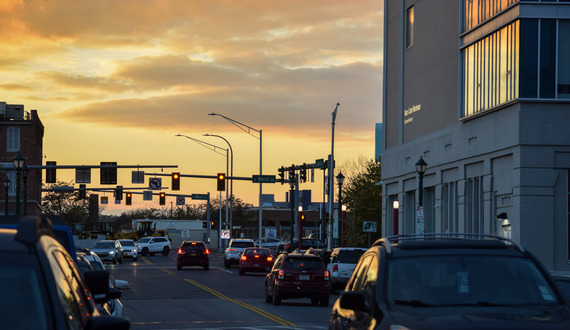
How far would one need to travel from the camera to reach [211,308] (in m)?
29.4

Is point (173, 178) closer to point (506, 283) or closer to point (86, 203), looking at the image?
point (506, 283)

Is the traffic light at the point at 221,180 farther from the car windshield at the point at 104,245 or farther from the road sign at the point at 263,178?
the car windshield at the point at 104,245

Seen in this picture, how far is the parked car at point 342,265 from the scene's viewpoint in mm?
37562

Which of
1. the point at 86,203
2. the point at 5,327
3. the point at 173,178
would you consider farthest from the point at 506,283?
the point at 86,203

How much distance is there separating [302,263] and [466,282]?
75.2 ft

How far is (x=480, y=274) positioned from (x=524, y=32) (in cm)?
3542

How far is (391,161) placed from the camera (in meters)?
64.2

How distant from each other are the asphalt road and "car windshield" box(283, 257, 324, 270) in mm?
1200

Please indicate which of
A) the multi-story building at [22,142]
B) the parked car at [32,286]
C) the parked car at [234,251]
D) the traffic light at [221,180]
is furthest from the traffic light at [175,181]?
the parked car at [32,286]

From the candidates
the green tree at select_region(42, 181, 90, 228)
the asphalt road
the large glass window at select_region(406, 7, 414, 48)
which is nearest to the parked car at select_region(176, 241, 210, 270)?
the asphalt road

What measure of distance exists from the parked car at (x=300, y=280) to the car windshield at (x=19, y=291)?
25.6m

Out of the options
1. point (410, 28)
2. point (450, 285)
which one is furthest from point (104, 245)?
point (450, 285)

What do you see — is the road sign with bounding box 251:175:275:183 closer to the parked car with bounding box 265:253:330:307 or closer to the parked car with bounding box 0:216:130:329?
the parked car with bounding box 265:253:330:307

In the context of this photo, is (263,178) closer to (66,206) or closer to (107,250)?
(107,250)
